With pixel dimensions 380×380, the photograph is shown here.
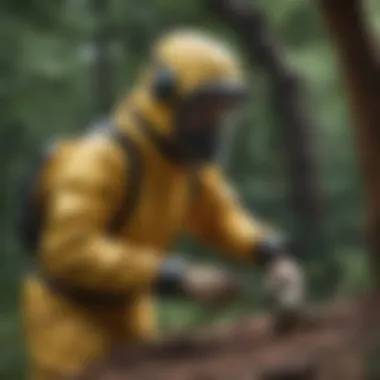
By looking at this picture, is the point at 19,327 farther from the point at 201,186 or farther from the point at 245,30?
the point at 245,30

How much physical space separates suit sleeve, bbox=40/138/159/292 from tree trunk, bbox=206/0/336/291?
18 centimetres

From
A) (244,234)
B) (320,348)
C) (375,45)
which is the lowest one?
(320,348)

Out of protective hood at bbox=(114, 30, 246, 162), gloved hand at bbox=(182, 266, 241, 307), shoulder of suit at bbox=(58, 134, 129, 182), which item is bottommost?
gloved hand at bbox=(182, 266, 241, 307)

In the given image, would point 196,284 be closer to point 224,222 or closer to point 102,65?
point 224,222

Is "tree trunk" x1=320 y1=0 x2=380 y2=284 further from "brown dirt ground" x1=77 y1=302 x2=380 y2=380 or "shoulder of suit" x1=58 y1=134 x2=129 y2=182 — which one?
"shoulder of suit" x1=58 y1=134 x2=129 y2=182

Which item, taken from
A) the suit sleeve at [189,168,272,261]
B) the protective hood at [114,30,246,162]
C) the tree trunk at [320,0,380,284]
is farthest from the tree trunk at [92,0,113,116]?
the tree trunk at [320,0,380,284]

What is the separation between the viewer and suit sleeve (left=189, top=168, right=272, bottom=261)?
1.13m

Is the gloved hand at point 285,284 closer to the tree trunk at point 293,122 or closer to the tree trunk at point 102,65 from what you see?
the tree trunk at point 293,122

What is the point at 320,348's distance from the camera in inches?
43.8

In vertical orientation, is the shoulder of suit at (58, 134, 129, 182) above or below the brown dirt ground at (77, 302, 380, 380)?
above

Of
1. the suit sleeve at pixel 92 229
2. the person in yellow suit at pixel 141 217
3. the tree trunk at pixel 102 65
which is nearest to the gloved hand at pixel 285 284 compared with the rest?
the person in yellow suit at pixel 141 217

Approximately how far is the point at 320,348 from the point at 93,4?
438 mm

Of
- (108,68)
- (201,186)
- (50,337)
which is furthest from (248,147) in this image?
(50,337)

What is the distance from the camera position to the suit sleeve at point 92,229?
42.1 inches
